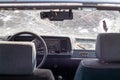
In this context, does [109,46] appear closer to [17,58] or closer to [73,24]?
[17,58]

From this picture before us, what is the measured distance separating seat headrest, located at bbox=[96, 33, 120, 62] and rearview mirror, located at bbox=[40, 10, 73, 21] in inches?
42.2

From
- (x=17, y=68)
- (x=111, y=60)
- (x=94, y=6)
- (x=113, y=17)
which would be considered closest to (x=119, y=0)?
(x=94, y=6)

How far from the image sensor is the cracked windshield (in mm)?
5926

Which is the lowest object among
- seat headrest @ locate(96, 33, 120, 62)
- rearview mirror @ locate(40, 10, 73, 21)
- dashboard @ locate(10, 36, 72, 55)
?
dashboard @ locate(10, 36, 72, 55)

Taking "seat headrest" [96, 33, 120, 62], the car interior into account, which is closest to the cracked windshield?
the car interior

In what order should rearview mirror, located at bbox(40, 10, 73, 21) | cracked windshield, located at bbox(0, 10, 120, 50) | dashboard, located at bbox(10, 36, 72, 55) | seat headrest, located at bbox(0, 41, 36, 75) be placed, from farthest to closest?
dashboard, located at bbox(10, 36, 72, 55) < cracked windshield, located at bbox(0, 10, 120, 50) < rearview mirror, located at bbox(40, 10, 73, 21) < seat headrest, located at bbox(0, 41, 36, 75)

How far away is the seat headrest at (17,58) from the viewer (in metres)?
3.88

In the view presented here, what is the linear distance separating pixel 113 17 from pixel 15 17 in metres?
1.52

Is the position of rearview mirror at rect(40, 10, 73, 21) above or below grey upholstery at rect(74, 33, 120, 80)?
above

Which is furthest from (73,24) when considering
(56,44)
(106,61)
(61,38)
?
(106,61)

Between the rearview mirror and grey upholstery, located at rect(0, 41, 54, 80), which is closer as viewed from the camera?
grey upholstery, located at rect(0, 41, 54, 80)

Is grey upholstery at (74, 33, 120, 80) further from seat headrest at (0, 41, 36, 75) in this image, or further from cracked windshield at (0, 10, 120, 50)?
cracked windshield at (0, 10, 120, 50)

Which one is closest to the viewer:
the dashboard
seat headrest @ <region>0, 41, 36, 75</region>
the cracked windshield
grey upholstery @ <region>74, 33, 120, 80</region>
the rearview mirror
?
seat headrest @ <region>0, 41, 36, 75</region>

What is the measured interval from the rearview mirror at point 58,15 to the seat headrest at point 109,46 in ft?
→ 3.52
